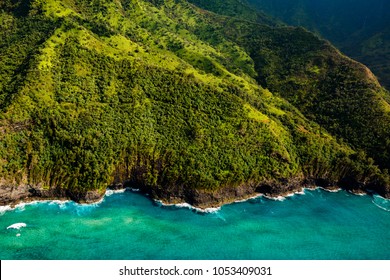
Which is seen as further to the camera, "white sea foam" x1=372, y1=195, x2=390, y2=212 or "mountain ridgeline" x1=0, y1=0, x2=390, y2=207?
"white sea foam" x1=372, y1=195, x2=390, y2=212

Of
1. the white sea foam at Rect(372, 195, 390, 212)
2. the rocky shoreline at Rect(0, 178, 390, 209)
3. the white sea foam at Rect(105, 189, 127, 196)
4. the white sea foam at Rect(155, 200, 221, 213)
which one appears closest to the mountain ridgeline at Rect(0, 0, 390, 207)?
the rocky shoreline at Rect(0, 178, 390, 209)

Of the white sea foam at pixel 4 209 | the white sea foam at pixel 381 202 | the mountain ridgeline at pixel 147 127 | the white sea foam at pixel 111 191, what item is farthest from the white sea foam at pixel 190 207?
the white sea foam at pixel 381 202

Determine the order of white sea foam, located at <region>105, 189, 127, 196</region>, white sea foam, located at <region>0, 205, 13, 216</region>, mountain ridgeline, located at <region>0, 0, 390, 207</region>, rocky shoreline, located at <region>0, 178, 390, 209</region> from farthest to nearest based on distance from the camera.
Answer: white sea foam, located at <region>105, 189, 127, 196</region> < mountain ridgeline, located at <region>0, 0, 390, 207</region> < rocky shoreline, located at <region>0, 178, 390, 209</region> < white sea foam, located at <region>0, 205, 13, 216</region>

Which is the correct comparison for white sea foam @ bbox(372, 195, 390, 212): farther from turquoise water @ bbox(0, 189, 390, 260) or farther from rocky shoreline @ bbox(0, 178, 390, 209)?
turquoise water @ bbox(0, 189, 390, 260)

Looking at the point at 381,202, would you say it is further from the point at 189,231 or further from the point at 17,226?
the point at 17,226

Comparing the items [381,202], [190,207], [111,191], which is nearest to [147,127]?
[111,191]

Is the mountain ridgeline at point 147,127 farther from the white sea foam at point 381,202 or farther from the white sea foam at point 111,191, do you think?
the white sea foam at point 381,202

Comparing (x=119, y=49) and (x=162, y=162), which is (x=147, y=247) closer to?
(x=162, y=162)

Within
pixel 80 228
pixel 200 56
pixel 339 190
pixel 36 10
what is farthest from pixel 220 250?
pixel 36 10
